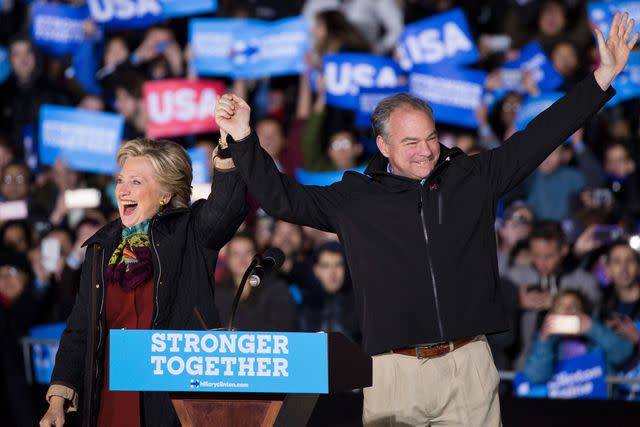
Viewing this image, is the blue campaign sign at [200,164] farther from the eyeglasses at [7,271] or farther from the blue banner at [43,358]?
the blue banner at [43,358]

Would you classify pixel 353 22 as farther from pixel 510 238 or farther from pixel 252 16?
pixel 510 238

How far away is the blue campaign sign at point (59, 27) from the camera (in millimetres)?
9555

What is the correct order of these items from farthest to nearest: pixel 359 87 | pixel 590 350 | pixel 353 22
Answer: pixel 353 22, pixel 359 87, pixel 590 350

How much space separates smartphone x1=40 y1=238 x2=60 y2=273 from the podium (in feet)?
17.0

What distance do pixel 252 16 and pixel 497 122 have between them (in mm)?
2124

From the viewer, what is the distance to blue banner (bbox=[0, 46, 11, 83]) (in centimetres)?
991

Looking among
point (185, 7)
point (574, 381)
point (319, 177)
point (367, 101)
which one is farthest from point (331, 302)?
point (185, 7)

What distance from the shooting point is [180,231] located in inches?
142

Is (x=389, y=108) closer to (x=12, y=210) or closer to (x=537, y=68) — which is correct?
(x=537, y=68)

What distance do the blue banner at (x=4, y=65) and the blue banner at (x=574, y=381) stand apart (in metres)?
5.60

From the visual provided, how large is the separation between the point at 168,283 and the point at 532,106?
4.74 metres

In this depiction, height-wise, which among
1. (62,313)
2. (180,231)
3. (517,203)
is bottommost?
(180,231)

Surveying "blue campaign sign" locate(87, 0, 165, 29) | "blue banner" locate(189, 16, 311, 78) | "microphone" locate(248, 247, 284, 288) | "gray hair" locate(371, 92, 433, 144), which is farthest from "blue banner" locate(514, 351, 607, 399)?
Answer: "blue campaign sign" locate(87, 0, 165, 29)

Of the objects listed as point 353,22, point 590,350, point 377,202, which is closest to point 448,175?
point 377,202
